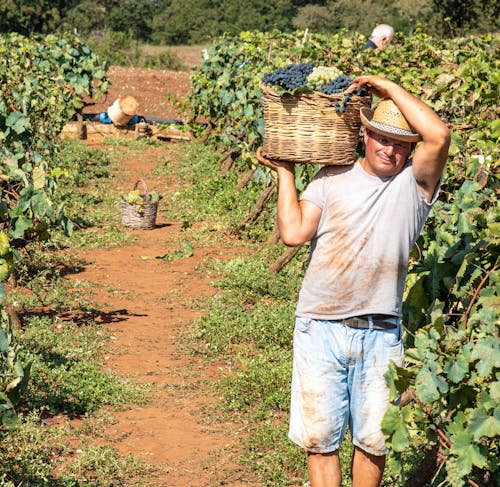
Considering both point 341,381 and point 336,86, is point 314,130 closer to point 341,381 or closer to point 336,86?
point 336,86

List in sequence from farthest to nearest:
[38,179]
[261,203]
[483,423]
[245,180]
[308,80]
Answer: [245,180]
[261,203]
[38,179]
[308,80]
[483,423]

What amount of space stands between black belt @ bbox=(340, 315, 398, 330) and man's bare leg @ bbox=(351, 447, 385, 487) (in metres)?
0.52

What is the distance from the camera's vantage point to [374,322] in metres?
3.75

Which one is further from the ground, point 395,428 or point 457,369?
point 457,369

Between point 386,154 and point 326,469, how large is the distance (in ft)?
4.27

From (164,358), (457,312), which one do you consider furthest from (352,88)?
(164,358)

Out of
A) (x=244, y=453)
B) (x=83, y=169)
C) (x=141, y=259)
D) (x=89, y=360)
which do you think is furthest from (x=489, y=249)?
(x=83, y=169)

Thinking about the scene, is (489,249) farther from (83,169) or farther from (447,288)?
(83,169)

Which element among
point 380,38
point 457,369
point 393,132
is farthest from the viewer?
point 380,38

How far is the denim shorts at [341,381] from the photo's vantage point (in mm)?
3746

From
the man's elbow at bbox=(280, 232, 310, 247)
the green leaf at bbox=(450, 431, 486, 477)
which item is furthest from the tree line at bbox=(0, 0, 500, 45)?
the green leaf at bbox=(450, 431, 486, 477)

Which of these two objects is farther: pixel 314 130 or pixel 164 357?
pixel 164 357

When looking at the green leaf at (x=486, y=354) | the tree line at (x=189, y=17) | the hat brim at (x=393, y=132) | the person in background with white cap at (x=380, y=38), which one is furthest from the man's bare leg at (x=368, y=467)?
the tree line at (x=189, y=17)

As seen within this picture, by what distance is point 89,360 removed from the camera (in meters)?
6.59
